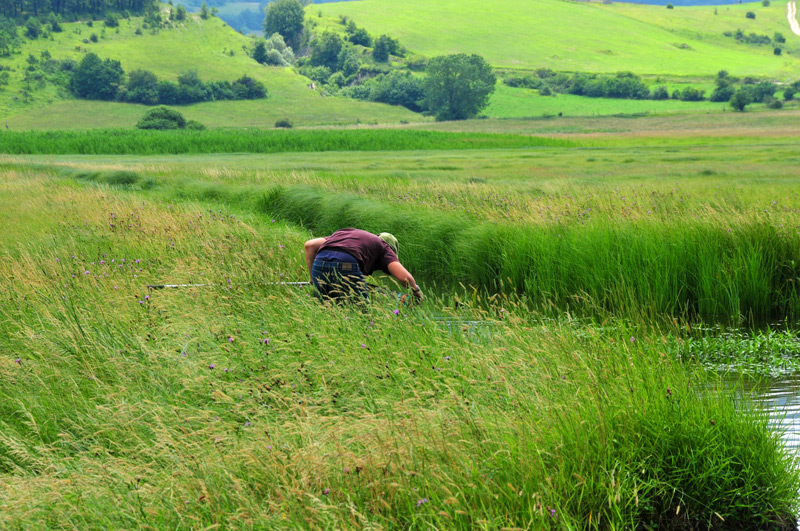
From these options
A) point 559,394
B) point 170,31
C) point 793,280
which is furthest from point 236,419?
point 170,31

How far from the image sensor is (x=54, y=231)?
14.5m

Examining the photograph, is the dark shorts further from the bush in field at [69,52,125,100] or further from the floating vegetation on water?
the bush in field at [69,52,125,100]

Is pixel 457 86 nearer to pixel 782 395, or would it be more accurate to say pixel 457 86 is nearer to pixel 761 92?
pixel 761 92

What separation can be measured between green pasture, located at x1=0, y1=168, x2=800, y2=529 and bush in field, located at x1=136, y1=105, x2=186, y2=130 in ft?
281

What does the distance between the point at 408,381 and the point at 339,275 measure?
76.5 inches

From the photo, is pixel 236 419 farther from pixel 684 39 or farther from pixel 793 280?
pixel 684 39

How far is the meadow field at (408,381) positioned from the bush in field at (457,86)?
10450 cm

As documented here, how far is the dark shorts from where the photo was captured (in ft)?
24.6

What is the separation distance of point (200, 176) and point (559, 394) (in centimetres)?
2389

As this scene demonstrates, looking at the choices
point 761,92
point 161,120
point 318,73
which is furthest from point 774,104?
point 318,73

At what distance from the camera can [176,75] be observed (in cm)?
13438

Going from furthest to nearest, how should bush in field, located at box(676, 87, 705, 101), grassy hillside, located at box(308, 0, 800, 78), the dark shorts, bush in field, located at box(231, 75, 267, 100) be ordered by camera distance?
grassy hillside, located at box(308, 0, 800, 78) < bush in field, located at box(231, 75, 267, 100) < bush in field, located at box(676, 87, 705, 101) < the dark shorts

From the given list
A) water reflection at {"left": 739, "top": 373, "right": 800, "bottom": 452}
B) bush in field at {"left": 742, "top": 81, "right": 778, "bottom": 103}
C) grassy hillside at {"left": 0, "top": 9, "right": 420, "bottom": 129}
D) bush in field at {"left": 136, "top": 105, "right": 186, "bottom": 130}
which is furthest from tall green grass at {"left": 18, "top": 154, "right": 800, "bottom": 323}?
grassy hillside at {"left": 0, "top": 9, "right": 420, "bottom": 129}

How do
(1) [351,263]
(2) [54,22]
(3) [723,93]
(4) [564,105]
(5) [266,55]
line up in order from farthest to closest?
(5) [266,55], (2) [54,22], (4) [564,105], (3) [723,93], (1) [351,263]
